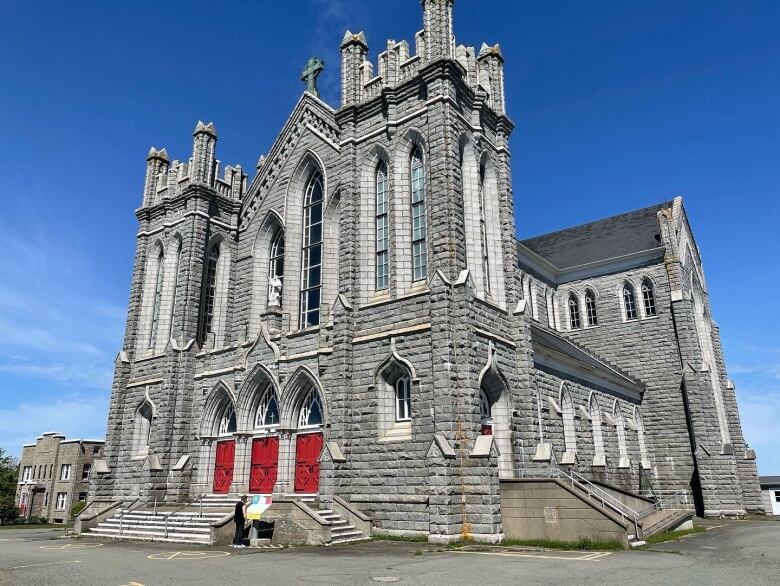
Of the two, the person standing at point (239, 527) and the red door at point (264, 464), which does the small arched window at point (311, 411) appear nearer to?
the red door at point (264, 464)

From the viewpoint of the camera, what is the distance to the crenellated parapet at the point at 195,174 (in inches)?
1073

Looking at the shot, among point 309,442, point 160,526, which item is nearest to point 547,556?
point 309,442

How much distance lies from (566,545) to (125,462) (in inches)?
727

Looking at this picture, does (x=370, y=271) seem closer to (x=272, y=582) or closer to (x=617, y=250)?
(x=272, y=582)

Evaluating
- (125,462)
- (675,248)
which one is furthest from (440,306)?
(675,248)

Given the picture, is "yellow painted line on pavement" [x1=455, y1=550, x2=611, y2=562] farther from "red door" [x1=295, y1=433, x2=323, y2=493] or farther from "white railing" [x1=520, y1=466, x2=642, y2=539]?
"red door" [x1=295, y1=433, x2=323, y2=493]

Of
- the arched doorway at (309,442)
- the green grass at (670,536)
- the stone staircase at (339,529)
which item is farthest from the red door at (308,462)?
the green grass at (670,536)

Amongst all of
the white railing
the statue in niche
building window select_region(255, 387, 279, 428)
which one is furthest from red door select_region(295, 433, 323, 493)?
the white railing

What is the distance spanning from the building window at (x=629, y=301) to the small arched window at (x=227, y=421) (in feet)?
77.5

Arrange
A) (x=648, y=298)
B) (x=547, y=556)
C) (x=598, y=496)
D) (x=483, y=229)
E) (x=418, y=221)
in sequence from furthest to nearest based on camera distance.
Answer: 1. (x=648, y=298)
2. (x=483, y=229)
3. (x=418, y=221)
4. (x=598, y=496)
5. (x=547, y=556)

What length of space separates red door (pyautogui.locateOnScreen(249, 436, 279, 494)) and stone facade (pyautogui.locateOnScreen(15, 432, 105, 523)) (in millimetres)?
33026

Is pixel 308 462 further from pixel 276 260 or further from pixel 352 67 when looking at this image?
pixel 352 67

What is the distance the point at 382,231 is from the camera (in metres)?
20.9

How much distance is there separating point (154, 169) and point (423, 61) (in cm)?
1574
